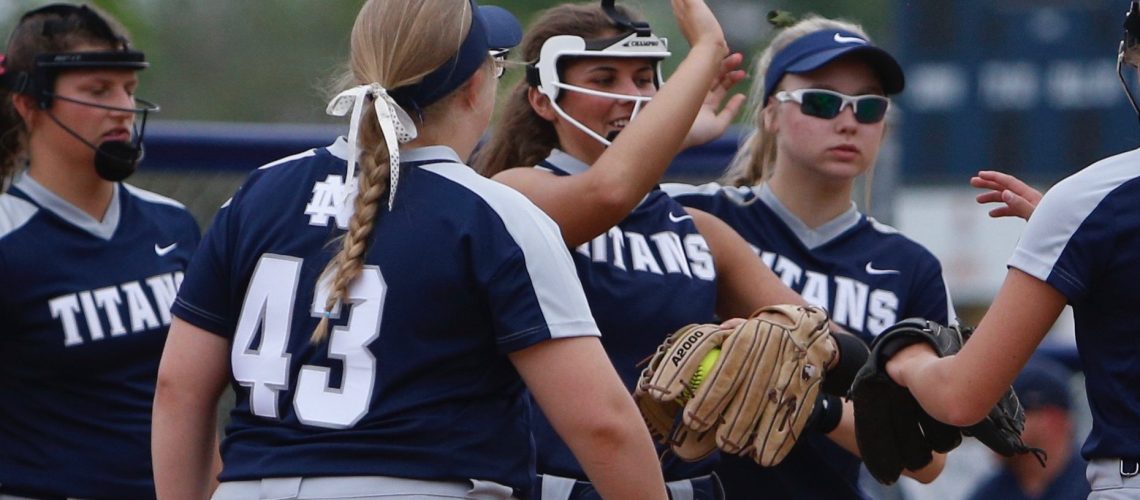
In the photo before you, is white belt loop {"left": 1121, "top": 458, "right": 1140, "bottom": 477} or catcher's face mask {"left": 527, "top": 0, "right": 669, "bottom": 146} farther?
catcher's face mask {"left": 527, "top": 0, "right": 669, "bottom": 146}

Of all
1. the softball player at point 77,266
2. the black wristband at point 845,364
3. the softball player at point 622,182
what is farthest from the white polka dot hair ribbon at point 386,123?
the softball player at point 77,266

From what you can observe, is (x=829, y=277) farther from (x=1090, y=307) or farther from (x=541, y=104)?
(x=1090, y=307)

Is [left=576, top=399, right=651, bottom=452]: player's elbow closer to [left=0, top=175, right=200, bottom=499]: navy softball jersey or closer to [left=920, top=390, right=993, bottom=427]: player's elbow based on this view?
[left=920, top=390, right=993, bottom=427]: player's elbow

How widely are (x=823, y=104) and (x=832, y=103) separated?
2 cm

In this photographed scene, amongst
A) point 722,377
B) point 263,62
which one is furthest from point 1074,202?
point 263,62

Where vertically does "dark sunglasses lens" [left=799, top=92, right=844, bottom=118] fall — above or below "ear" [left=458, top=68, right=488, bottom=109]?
below

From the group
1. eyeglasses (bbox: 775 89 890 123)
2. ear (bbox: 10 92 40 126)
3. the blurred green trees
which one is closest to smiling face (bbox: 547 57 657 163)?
eyeglasses (bbox: 775 89 890 123)

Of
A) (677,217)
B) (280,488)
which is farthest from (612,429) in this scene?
(677,217)

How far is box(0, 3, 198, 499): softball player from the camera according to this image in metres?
3.96

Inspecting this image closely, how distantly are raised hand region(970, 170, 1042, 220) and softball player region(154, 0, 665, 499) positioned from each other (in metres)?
0.96

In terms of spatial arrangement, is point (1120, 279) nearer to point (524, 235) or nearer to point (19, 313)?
point (524, 235)

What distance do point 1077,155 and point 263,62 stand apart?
816cm

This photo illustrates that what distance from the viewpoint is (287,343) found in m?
2.71

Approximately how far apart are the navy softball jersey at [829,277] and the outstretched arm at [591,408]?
4.10 feet
